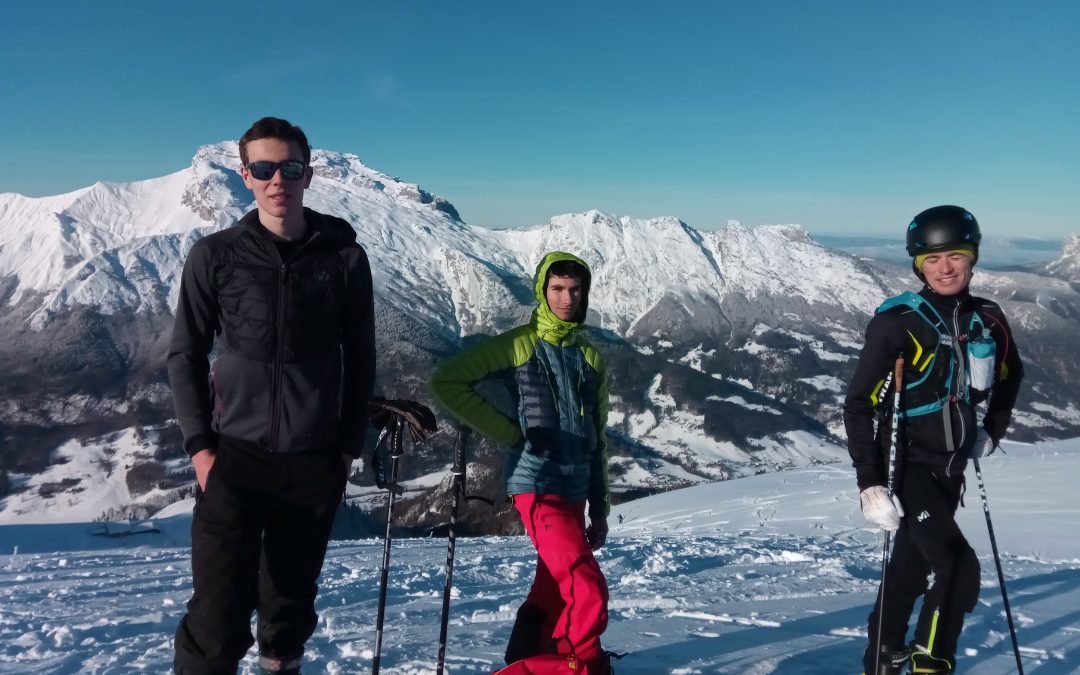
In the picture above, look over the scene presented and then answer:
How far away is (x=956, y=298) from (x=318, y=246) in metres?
4.26

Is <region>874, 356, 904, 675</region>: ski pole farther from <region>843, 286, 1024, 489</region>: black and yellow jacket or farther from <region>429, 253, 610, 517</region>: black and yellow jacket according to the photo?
<region>429, 253, 610, 517</region>: black and yellow jacket

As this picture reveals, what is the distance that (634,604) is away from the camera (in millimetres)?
7574

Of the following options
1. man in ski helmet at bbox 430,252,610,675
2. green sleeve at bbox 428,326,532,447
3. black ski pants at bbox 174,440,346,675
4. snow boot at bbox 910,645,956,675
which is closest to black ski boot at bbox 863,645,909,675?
snow boot at bbox 910,645,956,675

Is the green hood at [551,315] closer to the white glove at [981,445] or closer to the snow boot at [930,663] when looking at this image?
the white glove at [981,445]

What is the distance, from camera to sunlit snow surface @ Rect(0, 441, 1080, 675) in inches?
223

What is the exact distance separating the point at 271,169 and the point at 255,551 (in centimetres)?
208

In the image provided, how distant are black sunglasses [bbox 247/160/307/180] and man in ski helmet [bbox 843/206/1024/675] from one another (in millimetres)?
3854

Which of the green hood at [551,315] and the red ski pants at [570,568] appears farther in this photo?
the green hood at [551,315]

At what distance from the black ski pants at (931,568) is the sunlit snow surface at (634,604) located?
94 centimetres

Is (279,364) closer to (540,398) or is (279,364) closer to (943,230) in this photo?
(540,398)

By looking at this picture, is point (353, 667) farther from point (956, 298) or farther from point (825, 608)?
point (956, 298)

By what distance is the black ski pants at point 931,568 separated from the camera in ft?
14.5

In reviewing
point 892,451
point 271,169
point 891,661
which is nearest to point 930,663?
point 891,661

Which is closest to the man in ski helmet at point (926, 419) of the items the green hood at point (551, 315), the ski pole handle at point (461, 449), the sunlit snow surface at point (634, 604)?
the sunlit snow surface at point (634, 604)
